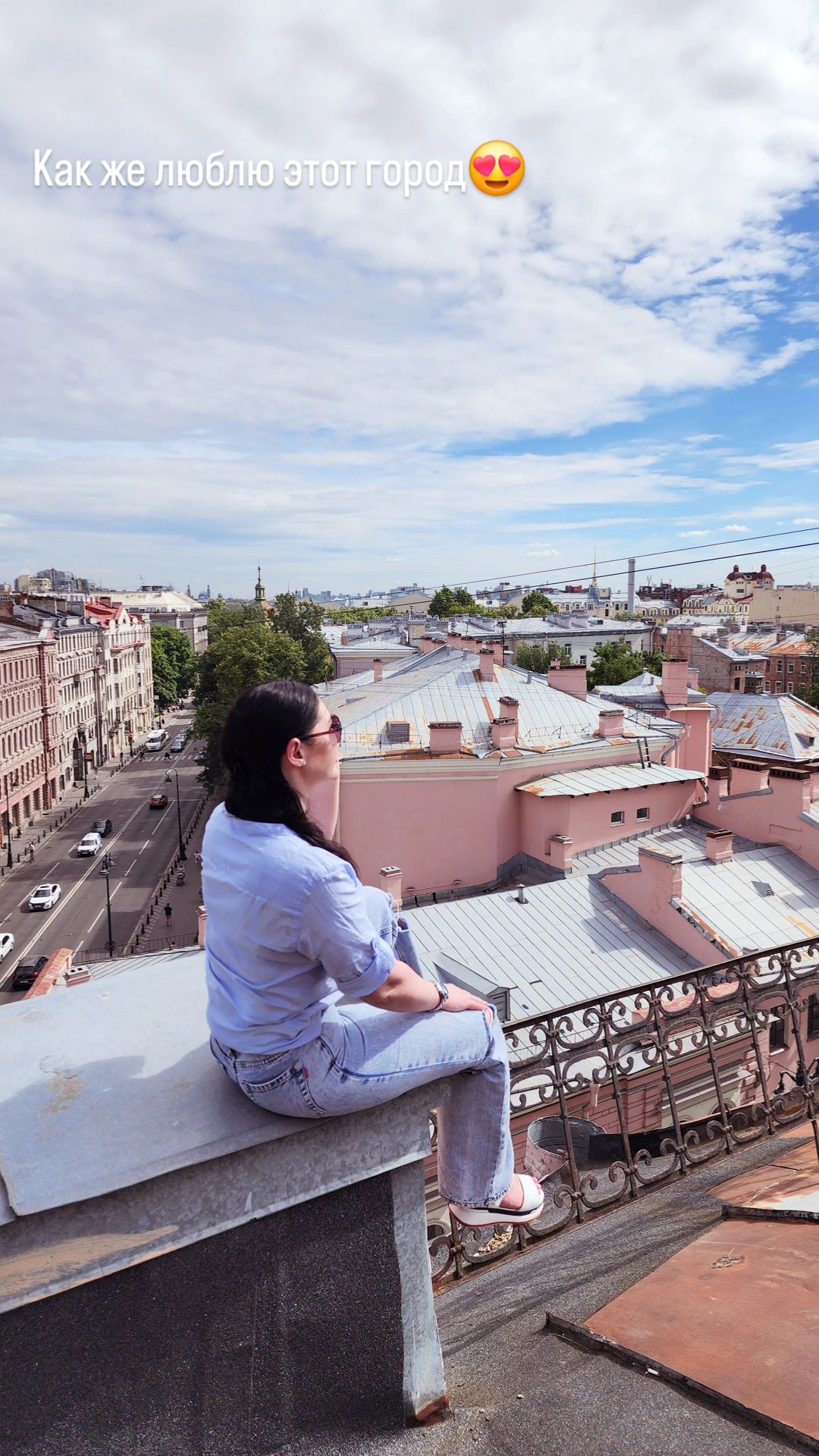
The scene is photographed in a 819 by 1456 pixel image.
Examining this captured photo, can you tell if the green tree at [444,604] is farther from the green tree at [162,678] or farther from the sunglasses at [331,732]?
the sunglasses at [331,732]

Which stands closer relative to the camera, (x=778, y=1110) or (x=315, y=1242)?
(x=315, y=1242)

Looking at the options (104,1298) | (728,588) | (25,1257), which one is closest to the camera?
(25,1257)

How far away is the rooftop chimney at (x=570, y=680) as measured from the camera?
73.6 feet

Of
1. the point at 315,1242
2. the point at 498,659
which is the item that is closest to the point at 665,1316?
the point at 315,1242

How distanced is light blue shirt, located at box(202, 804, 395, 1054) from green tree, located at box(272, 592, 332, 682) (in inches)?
1691

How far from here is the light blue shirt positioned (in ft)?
6.85

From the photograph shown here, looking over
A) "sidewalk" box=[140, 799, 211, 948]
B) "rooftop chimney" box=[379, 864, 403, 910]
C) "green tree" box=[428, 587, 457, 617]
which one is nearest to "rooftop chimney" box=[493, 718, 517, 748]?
"rooftop chimney" box=[379, 864, 403, 910]

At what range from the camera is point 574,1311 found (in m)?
3.00

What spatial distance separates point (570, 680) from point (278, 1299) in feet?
68.8

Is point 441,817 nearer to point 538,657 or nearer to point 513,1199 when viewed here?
point 513,1199

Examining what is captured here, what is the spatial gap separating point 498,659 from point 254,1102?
82.3 feet

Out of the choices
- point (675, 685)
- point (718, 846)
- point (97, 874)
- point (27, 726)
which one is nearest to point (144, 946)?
point (97, 874)

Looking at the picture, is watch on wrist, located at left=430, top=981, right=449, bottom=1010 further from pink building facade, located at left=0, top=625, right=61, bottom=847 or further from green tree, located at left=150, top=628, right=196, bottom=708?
green tree, located at left=150, top=628, right=196, bottom=708

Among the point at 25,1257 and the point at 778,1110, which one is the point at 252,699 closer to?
the point at 25,1257
